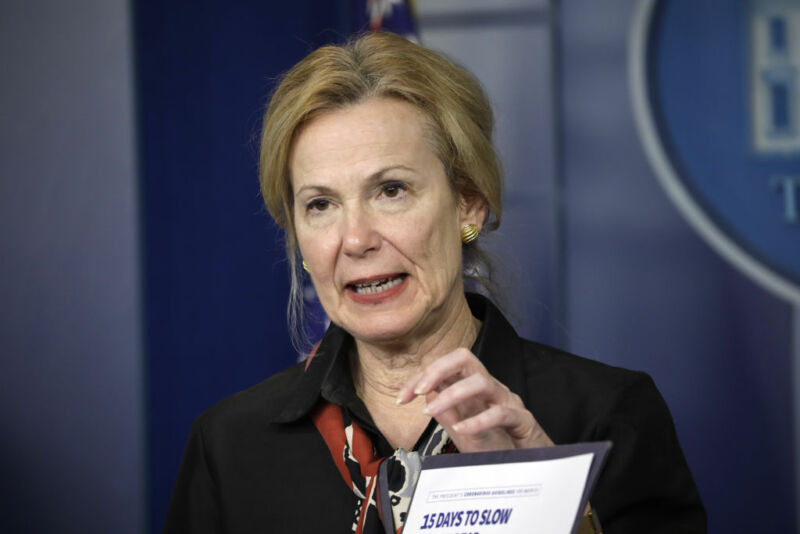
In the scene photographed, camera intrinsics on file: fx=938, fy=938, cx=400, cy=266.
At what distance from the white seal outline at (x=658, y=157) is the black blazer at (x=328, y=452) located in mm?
1296

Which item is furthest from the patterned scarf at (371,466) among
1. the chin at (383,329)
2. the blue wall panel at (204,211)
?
the blue wall panel at (204,211)

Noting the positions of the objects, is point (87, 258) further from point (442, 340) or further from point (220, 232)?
point (442, 340)

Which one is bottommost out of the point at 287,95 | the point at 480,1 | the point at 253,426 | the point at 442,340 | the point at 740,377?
the point at 740,377

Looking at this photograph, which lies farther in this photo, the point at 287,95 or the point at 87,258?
the point at 87,258

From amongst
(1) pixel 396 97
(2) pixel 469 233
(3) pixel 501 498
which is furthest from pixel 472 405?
(1) pixel 396 97

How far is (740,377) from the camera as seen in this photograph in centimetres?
296

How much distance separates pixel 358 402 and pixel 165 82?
1524 mm

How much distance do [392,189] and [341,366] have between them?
41 centimetres

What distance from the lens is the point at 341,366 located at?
1.93 metres

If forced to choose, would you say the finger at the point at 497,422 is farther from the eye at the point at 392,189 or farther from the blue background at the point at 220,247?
the blue background at the point at 220,247

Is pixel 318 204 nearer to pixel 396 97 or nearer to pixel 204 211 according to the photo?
pixel 396 97

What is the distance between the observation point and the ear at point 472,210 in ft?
6.17

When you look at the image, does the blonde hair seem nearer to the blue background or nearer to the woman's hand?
the woman's hand

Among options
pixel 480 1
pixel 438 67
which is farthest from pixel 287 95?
pixel 480 1
